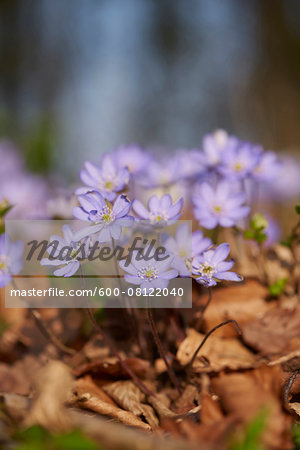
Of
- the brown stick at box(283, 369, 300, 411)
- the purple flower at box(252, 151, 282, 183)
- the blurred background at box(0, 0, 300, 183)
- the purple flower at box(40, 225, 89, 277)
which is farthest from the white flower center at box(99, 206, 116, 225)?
the blurred background at box(0, 0, 300, 183)

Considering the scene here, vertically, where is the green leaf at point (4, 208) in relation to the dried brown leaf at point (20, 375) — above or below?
above

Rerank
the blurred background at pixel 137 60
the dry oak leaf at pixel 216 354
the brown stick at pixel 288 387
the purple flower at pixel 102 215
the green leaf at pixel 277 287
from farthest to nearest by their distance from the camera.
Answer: the blurred background at pixel 137 60 < the green leaf at pixel 277 287 < the dry oak leaf at pixel 216 354 < the purple flower at pixel 102 215 < the brown stick at pixel 288 387

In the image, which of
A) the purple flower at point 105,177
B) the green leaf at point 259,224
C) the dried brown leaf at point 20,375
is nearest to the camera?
the purple flower at point 105,177

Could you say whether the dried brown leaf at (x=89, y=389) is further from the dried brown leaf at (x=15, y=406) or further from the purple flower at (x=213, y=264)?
the purple flower at (x=213, y=264)

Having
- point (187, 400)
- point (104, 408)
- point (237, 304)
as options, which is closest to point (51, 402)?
point (104, 408)

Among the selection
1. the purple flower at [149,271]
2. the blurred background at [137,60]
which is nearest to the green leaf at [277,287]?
A: the purple flower at [149,271]

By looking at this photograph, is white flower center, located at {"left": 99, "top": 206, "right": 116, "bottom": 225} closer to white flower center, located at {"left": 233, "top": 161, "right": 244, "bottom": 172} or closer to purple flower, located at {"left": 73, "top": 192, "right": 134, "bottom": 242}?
purple flower, located at {"left": 73, "top": 192, "right": 134, "bottom": 242}

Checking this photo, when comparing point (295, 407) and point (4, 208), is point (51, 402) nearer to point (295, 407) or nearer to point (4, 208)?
point (295, 407)
